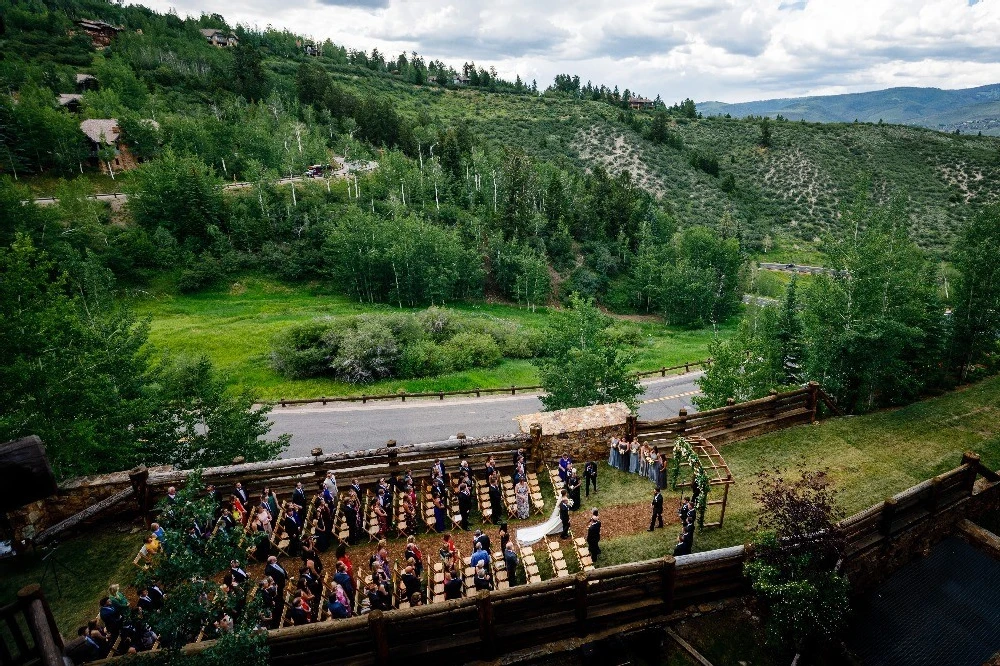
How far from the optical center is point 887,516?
1153cm

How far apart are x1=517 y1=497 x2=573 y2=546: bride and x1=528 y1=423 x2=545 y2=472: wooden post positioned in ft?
7.75

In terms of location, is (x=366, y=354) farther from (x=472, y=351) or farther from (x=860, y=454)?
(x=860, y=454)

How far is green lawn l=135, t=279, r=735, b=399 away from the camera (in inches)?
1426

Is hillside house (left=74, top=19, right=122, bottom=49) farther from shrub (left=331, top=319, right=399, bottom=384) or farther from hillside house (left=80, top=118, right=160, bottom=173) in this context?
shrub (left=331, top=319, right=399, bottom=384)

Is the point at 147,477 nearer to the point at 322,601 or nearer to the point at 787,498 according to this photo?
the point at 322,601

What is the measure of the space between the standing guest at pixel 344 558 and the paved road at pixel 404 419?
14.4 metres

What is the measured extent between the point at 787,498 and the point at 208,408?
17853 millimetres

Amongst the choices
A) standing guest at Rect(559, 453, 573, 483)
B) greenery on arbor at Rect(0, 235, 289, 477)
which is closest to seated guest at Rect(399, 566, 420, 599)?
standing guest at Rect(559, 453, 573, 483)

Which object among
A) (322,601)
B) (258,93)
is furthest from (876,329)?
(258,93)

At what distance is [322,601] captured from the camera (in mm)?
11086

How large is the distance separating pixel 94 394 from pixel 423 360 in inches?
948

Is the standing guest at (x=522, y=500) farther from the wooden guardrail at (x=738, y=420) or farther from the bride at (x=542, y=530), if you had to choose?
the wooden guardrail at (x=738, y=420)

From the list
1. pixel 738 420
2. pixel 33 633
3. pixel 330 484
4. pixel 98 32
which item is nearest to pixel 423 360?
pixel 330 484

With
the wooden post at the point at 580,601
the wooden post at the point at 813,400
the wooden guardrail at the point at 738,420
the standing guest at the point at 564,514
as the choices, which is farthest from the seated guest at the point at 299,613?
the wooden post at the point at 813,400
